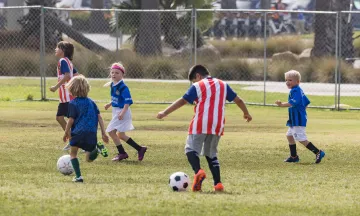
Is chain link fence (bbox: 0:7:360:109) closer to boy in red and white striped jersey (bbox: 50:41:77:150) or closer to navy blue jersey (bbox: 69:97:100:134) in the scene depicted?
boy in red and white striped jersey (bbox: 50:41:77:150)

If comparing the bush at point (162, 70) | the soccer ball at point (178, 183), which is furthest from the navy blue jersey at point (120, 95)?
the bush at point (162, 70)

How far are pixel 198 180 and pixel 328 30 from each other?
23310 mm

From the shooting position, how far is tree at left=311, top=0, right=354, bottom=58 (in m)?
33.2

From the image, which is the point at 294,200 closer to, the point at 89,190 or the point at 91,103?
the point at 89,190

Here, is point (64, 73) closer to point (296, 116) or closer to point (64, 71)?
point (64, 71)

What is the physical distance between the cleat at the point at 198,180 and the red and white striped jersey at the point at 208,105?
0.49 metres

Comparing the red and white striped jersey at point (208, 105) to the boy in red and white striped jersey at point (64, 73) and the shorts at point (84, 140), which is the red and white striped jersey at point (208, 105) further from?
the boy in red and white striped jersey at point (64, 73)

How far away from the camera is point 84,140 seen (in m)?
11.9

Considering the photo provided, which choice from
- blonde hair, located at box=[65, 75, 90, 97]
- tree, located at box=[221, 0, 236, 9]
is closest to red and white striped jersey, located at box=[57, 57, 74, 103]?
blonde hair, located at box=[65, 75, 90, 97]

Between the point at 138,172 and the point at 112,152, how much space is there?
7.66 feet

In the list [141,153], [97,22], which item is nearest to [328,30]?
[97,22]

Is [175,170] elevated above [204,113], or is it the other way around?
[204,113]

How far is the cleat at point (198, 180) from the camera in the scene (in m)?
11.1

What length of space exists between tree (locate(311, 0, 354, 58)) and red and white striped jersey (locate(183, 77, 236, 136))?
21665mm
